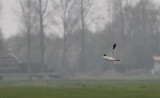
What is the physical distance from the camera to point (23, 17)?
379ft

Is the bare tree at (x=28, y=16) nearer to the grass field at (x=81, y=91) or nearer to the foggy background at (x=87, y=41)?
the foggy background at (x=87, y=41)

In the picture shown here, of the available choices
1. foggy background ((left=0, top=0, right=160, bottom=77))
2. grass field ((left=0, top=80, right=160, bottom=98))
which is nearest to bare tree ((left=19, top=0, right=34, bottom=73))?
foggy background ((left=0, top=0, right=160, bottom=77))

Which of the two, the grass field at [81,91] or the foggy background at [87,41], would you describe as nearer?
the grass field at [81,91]

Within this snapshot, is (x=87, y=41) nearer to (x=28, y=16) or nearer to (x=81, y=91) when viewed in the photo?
(x=28, y=16)

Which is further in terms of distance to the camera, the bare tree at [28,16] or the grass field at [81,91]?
the bare tree at [28,16]

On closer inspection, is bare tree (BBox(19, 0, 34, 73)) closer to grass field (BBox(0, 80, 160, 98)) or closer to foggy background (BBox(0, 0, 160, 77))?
foggy background (BBox(0, 0, 160, 77))

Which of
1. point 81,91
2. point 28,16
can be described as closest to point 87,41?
point 28,16

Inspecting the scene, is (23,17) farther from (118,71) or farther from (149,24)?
(149,24)

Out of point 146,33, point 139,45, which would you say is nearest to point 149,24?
point 146,33

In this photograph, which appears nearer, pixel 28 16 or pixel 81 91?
pixel 81 91

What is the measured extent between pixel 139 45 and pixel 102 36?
1047 inches

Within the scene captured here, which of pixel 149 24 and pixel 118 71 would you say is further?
pixel 149 24

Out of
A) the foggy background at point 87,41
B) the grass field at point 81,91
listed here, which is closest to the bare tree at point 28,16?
the foggy background at point 87,41

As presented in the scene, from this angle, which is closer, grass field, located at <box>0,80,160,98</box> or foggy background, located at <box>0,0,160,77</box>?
grass field, located at <box>0,80,160,98</box>
